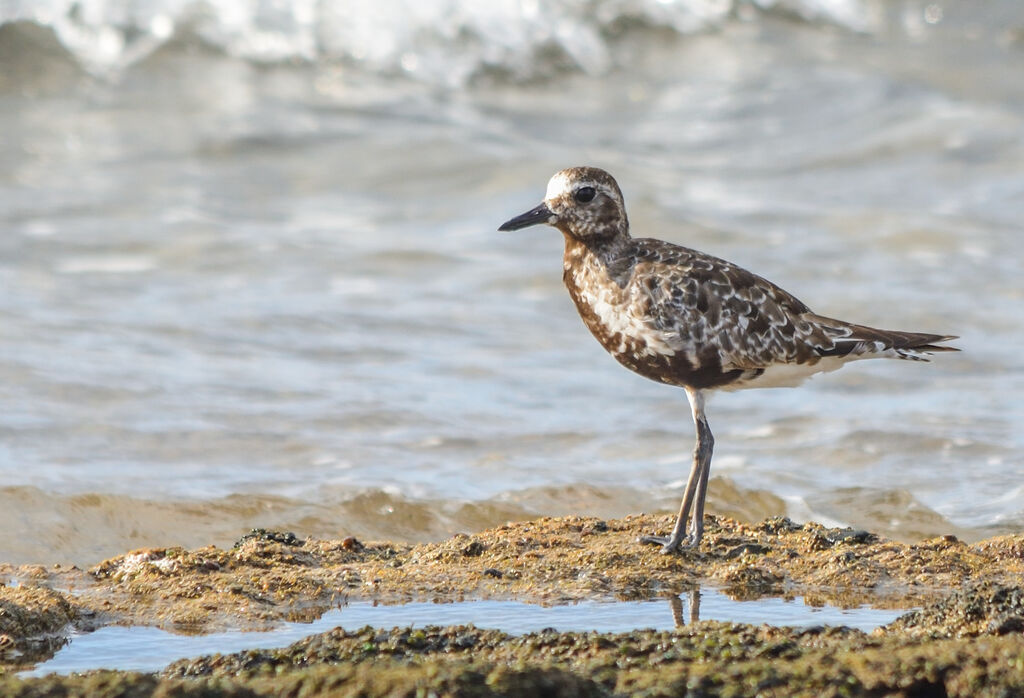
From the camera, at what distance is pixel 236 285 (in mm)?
13000

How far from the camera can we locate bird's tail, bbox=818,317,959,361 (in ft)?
23.4

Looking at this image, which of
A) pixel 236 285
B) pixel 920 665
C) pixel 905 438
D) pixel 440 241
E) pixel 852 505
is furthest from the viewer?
pixel 440 241

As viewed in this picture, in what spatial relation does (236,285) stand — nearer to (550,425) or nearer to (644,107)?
(550,425)

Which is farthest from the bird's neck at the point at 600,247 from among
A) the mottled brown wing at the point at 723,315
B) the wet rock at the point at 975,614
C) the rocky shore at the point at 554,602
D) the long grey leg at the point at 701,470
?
the wet rock at the point at 975,614

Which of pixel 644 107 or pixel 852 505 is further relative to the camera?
pixel 644 107

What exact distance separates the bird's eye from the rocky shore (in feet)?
5.32

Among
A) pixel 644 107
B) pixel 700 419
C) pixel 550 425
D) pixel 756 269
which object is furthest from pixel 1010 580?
pixel 644 107

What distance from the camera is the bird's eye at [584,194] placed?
7.17 meters

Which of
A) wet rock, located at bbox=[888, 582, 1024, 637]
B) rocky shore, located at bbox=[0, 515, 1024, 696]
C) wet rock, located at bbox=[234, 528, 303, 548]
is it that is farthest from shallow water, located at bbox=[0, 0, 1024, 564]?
wet rock, located at bbox=[888, 582, 1024, 637]

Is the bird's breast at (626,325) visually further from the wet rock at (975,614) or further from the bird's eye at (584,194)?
the wet rock at (975,614)

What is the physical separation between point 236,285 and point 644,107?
863cm

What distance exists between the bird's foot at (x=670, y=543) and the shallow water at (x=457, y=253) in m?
1.99

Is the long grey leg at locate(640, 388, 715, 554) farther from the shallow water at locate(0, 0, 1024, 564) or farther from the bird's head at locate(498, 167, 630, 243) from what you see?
the shallow water at locate(0, 0, 1024, 564)

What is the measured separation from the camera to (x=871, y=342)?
714 cm
